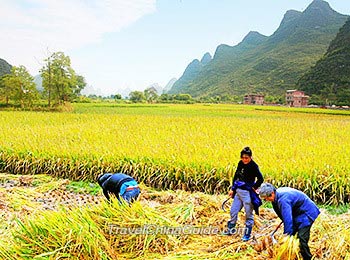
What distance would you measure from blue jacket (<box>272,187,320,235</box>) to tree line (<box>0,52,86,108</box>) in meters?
21.9

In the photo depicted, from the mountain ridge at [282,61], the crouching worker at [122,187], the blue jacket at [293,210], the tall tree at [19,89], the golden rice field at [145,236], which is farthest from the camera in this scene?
the mountain ridge at [282,61]

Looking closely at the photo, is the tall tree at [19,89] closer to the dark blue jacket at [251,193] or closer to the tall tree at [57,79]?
the tall tree at [57,79]

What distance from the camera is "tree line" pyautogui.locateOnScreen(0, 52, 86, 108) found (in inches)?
848

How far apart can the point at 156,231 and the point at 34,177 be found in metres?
3.34

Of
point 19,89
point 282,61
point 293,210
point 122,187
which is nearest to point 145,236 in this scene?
point 122,187

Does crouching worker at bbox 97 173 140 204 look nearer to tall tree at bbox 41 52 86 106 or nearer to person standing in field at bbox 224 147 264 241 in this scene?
person standing in field at bbox 224 147 264 241

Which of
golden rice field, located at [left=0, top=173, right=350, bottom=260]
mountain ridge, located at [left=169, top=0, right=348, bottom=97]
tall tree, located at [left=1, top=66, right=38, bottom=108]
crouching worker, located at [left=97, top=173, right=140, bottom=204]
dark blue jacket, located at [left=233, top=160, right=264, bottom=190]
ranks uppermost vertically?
mountain ridge, located at [left=169, top=0, right=348, bottom=97]

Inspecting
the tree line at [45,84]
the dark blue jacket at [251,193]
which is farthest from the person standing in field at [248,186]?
the tree line at [45,84]

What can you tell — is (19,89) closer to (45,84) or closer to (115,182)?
(45,84)

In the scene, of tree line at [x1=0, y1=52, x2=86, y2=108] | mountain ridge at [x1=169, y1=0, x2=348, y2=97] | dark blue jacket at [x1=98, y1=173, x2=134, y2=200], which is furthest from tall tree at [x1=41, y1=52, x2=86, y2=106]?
mountain ridge at [x1=169, y1=0, x2=348, y2=97]

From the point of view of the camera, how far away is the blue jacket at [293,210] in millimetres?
2316

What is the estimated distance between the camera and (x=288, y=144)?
6.76 meters

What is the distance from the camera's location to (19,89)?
21406 millimetres

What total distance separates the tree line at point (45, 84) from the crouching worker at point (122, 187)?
20.5 meters
